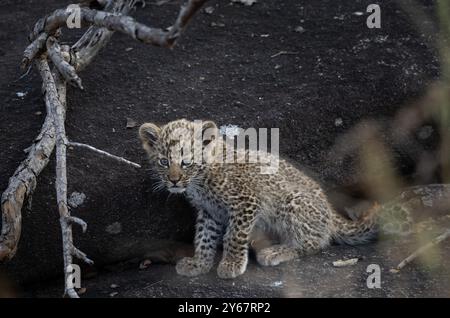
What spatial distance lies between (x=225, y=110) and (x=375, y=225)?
2115 millimetres

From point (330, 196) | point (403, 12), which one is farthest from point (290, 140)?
point (403, 12)

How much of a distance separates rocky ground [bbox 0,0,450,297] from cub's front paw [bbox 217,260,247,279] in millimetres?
93

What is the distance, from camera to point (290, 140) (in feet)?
26.9

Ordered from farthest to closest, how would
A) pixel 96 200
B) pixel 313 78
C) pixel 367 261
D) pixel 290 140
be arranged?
pixel 313 78
pixel 290 140
pixel 96 200
pixel 367 261

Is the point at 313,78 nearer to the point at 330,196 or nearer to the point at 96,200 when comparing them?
the point at 330,196

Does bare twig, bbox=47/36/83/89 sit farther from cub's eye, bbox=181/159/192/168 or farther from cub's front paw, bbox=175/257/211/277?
cub's front paw, bbox=175/257/211/277

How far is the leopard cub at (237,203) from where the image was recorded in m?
6.94

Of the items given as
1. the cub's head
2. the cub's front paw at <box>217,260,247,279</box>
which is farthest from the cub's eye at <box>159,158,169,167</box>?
the cub's front paw at <box>217,260,247,279</box>

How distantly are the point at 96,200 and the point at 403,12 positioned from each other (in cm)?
480

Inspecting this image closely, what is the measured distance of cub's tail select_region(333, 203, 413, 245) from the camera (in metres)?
7.24

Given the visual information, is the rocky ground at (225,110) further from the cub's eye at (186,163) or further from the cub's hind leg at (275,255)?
the cub's eye at (186,163)

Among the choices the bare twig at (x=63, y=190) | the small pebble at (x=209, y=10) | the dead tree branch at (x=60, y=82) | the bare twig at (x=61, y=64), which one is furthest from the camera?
the small pebble at (x=209, y=10)

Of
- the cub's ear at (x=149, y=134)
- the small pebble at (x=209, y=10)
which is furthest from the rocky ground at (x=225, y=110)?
the cub's ear at (x=149, y=134)

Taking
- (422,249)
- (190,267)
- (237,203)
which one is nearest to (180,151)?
(237,203)
